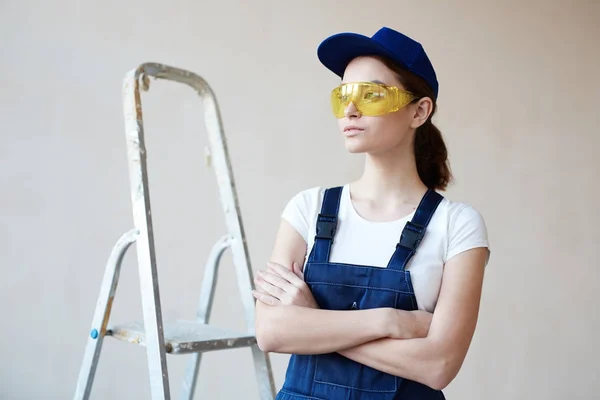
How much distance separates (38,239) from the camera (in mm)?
2756

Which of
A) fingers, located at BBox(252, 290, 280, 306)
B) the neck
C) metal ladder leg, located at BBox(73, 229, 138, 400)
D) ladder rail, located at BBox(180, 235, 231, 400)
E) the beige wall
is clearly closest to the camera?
fingers, located at BBox(252, 290, 280, 306)

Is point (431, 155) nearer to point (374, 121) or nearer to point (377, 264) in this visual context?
point (374, 121)

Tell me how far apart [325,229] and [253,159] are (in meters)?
1.64

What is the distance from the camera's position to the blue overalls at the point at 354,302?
1.38 m

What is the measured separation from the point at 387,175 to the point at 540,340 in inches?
89.3

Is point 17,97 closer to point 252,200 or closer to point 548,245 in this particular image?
point 252,200

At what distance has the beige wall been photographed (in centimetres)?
276

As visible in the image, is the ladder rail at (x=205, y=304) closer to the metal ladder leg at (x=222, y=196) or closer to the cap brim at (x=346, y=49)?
the metal ladder leg at (x=222, y=196)

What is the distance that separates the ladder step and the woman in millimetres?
202

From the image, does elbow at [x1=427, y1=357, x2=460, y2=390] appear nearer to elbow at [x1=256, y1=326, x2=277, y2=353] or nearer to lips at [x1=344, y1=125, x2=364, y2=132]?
elbow at [x1=256, y1=326, x2=277, y2=353]

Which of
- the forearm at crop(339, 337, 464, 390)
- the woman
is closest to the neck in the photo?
the woman

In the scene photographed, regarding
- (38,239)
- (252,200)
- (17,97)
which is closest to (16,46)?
(17,97)

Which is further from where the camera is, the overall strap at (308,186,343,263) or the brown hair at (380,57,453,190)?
the brown hair at (380,57,453,190)

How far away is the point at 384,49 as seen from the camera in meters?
1.44
